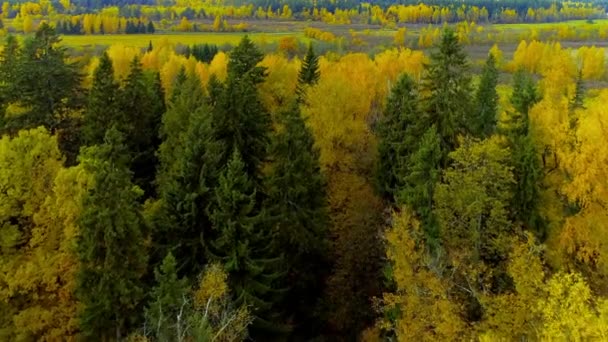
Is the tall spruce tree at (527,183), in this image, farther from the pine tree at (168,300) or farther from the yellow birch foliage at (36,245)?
the yellow birch foliage at (36,245)

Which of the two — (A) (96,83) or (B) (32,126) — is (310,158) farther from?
(B) (32,126)

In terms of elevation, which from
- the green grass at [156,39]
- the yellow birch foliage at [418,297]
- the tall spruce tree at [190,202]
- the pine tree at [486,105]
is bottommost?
the yellow birch foliage at [418,297]

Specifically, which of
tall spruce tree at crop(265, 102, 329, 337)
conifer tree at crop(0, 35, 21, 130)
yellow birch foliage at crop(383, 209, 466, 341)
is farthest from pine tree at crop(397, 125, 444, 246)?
conifer tree at crop(0, 35, 21, 130)

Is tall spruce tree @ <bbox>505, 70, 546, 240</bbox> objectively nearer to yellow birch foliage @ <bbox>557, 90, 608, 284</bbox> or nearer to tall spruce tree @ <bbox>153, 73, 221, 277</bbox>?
yellow birch foliage @ <bbox>557, 90, 608, 284</bbox>

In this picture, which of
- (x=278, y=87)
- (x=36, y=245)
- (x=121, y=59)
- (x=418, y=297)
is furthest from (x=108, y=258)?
(x=121, y=59)

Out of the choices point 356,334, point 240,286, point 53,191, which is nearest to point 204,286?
point 240,286

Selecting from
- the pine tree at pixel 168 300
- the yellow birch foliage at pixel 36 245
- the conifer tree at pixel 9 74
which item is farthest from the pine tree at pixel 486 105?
the conifer tree at pixel 9 74
